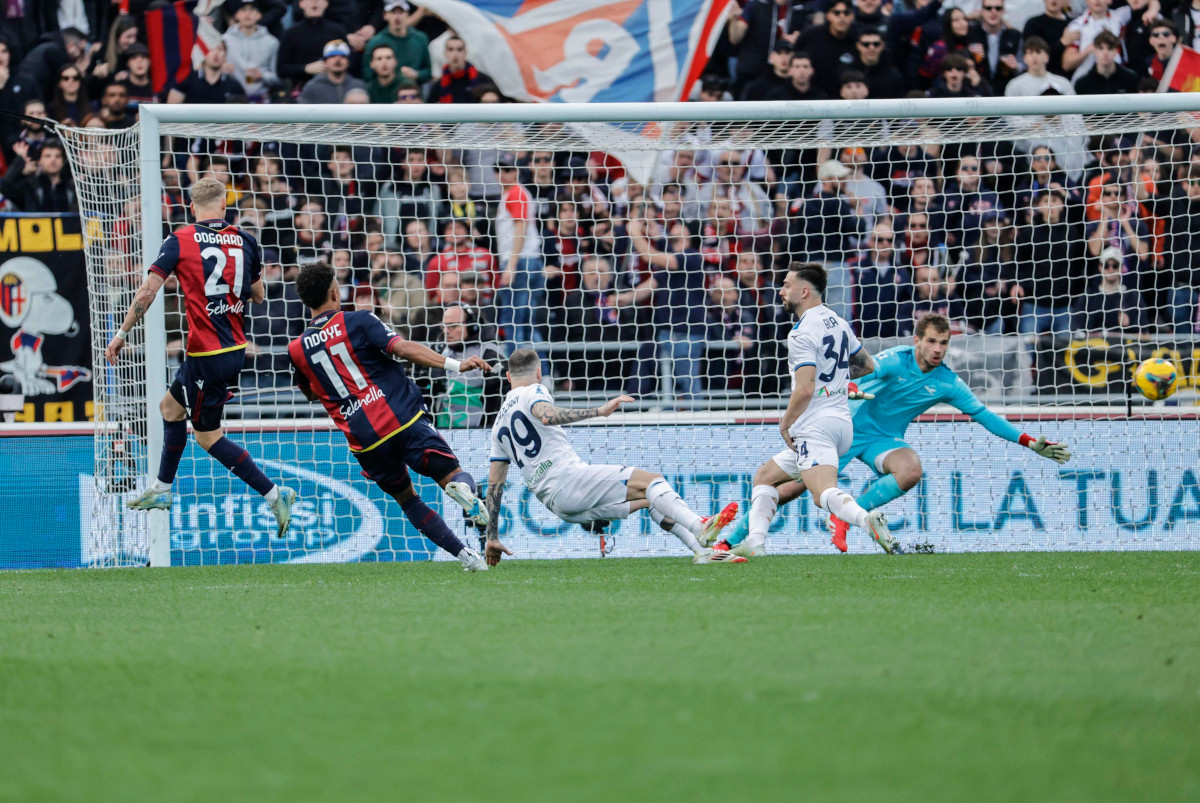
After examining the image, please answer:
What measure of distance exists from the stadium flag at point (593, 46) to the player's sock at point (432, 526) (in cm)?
669

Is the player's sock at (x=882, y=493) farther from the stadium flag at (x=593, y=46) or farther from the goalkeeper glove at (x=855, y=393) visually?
the stadium flag at (x=593, y=46)

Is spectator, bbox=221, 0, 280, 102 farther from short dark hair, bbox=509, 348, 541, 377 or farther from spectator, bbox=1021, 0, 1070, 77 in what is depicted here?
spectator, bbox=1021, 0, 1070, 77

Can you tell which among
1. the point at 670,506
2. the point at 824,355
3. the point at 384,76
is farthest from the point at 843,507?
the point at 384,76

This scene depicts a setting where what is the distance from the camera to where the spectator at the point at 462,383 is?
10633mm

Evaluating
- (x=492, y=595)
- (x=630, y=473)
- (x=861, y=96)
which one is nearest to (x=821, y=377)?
(x=630, y=473)

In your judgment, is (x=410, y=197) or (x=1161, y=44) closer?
(x=410, y=197)

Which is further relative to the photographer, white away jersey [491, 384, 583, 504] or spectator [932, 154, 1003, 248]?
spectator [932, 154, 1003, 248]

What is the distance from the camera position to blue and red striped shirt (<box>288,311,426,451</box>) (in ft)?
25.3

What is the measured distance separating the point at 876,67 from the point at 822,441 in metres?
6.03

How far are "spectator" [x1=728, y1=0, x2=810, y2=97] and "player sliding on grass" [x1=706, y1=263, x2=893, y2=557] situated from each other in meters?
5.56

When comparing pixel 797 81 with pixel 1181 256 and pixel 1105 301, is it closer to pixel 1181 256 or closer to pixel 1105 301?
pixel 1105 301

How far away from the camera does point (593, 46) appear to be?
1359 cm

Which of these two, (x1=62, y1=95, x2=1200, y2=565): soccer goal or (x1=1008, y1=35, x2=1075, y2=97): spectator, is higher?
(x1=1008, y1=35, x2=1075, y2=97): spectator

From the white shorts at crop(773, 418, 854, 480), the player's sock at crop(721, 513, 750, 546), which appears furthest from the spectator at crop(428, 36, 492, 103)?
the white shorts at crop(773, 418, 854, 480)
